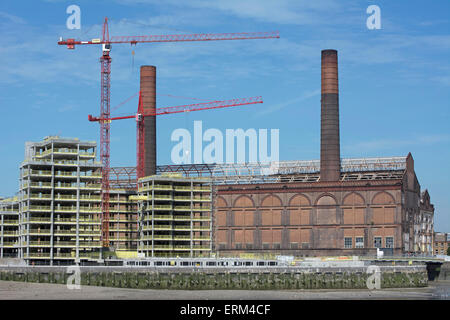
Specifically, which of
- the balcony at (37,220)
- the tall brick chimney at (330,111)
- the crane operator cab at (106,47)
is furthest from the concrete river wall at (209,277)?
the crane operator cab at (106,47)

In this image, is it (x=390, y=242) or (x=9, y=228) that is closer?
(x=9, y=228)

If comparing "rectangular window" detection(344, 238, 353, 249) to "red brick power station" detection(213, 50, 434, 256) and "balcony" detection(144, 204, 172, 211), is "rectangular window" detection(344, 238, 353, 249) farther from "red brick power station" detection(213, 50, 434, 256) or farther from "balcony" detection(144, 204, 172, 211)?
"balcony" detection(144, 204, 172, 211)

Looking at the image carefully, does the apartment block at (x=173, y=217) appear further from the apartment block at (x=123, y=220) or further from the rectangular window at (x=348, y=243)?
the rectangular window at (x=348, y=243)

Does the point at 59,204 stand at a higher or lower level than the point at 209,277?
higher

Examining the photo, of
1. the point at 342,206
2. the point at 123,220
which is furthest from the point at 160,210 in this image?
the point at 342,206

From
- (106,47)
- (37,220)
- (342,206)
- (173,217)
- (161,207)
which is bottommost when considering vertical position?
(37,220)

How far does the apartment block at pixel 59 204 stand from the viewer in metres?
158

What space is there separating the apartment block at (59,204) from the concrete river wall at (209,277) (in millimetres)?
21378

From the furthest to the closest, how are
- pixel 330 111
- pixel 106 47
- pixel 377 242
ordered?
pixel 106 47
pixel 330 111
pixel 377 242

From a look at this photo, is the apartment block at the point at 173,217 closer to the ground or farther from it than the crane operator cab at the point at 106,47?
closer to the ground

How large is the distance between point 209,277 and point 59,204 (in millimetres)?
45353

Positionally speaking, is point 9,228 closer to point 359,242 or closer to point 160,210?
point 160,210

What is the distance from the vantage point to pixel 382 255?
173750mm

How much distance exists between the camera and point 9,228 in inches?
6786
